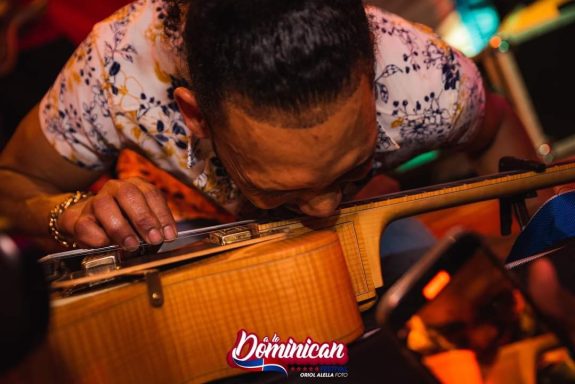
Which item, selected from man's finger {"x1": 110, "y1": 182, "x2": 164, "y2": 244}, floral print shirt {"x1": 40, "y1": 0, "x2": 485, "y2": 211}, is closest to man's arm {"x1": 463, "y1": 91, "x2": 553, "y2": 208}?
floral print shirt {"x1": 40, "y1": 0, "x2": 485, "y2": 211}

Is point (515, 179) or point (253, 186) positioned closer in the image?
point (253, 186)

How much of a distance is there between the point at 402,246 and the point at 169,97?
0.69 m

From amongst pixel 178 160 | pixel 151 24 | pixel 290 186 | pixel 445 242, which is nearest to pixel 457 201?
pixel 290 186

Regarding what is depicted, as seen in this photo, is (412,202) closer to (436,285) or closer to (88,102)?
(436,285)

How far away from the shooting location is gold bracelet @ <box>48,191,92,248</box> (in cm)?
105

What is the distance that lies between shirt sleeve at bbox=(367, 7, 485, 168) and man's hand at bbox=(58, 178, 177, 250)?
44 centimetres

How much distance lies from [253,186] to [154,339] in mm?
268

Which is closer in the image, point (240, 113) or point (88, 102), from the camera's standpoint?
point (240, 113)

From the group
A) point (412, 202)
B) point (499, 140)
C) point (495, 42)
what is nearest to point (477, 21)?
point (495, 42)

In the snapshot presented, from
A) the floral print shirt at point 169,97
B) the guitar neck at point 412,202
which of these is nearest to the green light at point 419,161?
the floral print shirt at point 169,97

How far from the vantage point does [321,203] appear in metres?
0.81

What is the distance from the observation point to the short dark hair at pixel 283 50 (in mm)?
680

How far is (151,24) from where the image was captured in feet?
3.44

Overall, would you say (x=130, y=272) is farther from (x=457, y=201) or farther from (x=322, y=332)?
(x=457, y=201)
